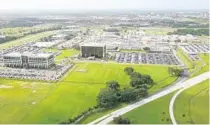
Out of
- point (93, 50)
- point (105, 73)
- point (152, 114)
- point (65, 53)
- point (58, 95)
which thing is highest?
point (93, 50)

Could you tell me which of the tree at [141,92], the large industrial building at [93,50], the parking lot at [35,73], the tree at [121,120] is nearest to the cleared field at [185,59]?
the large industrial building at [93,50]

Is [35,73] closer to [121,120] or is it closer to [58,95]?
[58,95]

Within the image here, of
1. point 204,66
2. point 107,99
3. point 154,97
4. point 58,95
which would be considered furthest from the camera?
point 204,66

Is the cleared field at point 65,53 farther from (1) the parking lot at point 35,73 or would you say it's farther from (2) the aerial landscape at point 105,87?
(1) the parking lot at point 35,73

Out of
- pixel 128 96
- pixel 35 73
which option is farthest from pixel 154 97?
pixel 35 73

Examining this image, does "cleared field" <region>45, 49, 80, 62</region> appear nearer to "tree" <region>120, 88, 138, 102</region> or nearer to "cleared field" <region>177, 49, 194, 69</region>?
"cleared field" <region>177, 49, 194, 69</region>

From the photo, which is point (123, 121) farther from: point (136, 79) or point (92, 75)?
point (92, 75)

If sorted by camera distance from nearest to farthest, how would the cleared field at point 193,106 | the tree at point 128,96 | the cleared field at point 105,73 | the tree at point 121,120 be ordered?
the tree at point 121,120
the cleared field at point 193,106
the tree at point 128,96
the cleared field at point 105,73
